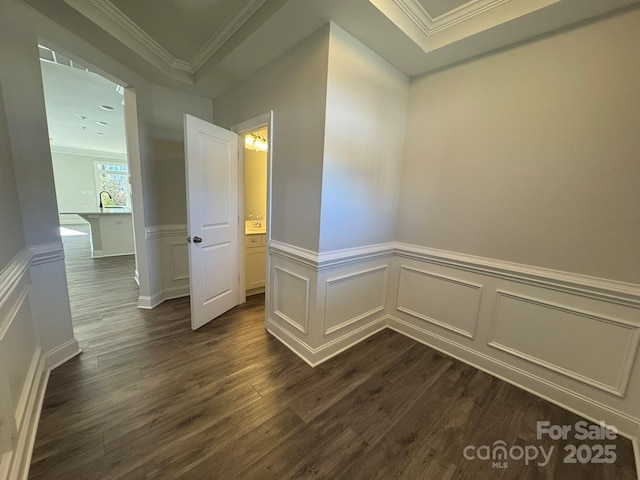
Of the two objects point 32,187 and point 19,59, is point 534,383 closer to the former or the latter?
point 32,187

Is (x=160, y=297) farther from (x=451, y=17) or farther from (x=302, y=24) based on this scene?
(x=451, y=17)

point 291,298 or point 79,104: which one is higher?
point 79,104

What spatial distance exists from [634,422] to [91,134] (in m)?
10.1

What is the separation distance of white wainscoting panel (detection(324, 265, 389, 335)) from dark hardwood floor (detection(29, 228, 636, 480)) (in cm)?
30

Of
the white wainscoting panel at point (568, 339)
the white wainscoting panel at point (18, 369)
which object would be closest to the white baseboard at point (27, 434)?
the white wainscoting panel at point (18, 369)

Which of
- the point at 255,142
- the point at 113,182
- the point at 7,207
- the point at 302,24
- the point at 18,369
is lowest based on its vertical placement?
the point at 18,369

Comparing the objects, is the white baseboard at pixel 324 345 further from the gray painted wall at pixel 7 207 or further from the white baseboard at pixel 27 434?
the gray painted wall at pixel 7 207

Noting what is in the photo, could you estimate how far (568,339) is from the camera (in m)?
1.69

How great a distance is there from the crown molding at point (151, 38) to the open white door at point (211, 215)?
73 centimetres

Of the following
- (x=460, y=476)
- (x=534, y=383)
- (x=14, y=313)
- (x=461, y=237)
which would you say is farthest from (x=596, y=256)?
(x=14, y=313)

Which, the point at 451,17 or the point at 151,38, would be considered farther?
the point at 151,38

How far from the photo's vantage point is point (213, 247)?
101 inches

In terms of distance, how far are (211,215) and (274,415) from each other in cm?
184

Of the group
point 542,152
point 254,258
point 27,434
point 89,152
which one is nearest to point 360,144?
point 542,152
